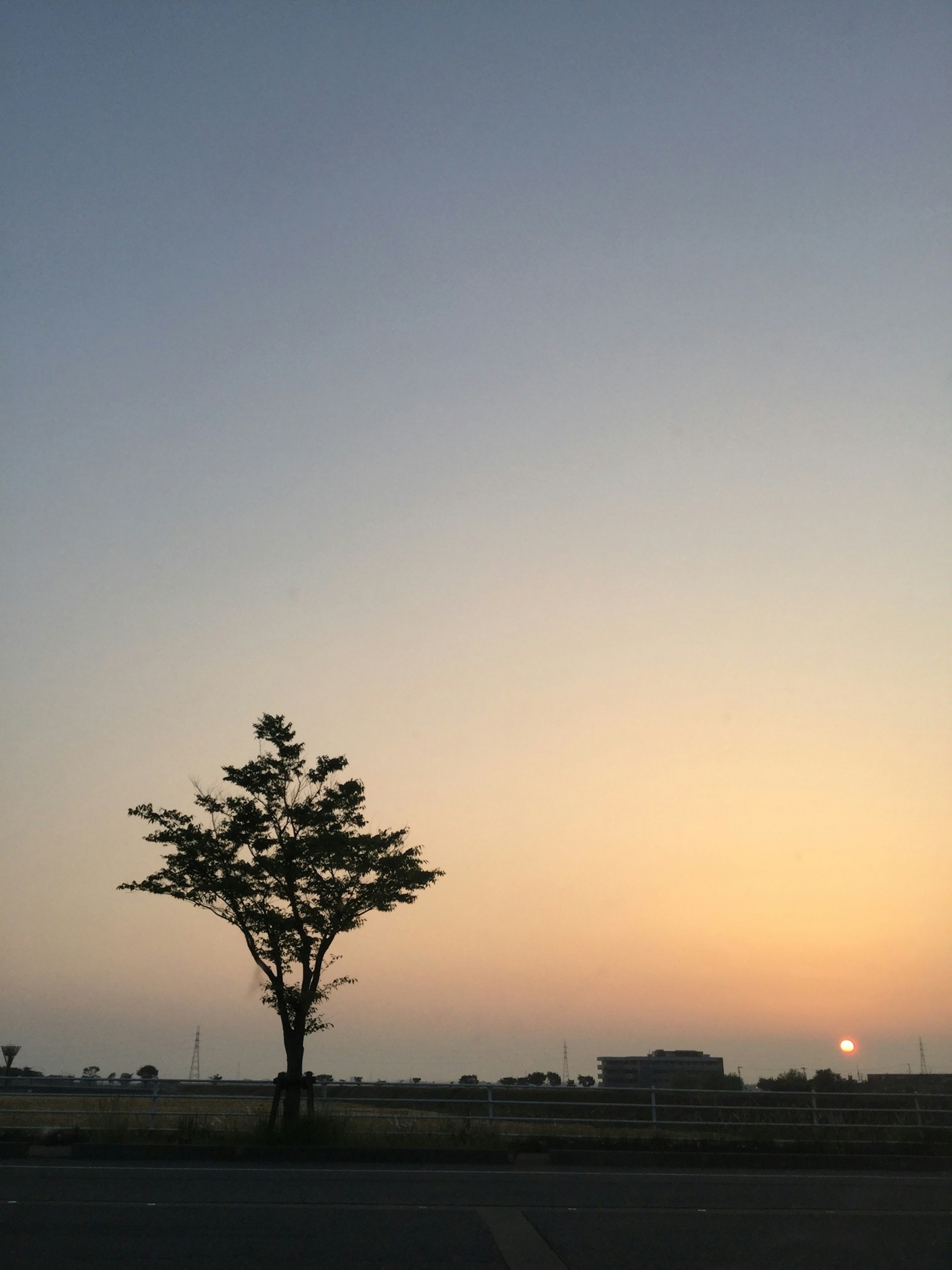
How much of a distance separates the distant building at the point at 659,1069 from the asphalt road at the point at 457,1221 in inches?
271

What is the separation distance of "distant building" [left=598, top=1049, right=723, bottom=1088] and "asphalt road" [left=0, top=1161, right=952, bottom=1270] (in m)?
6.87

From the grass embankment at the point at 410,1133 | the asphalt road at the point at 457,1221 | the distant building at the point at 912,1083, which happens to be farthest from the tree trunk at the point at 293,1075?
the distant building at the point at 912,1083

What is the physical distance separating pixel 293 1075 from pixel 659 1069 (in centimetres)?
9593

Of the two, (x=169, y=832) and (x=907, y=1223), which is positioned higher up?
(x=169, y=832)

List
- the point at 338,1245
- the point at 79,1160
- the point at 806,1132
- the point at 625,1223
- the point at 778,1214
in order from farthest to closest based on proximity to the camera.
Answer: the point at 806,1132 → the point at 79,1160 → the point at 778,1214 → the point at 625,1223 → the point at 338,1245

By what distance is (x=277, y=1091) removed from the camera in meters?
20.9

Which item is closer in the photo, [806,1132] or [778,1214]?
[778,1214]

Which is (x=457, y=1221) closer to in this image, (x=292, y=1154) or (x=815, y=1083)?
(x=292, y=1154)

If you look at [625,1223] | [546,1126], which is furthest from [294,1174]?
[546,1126]

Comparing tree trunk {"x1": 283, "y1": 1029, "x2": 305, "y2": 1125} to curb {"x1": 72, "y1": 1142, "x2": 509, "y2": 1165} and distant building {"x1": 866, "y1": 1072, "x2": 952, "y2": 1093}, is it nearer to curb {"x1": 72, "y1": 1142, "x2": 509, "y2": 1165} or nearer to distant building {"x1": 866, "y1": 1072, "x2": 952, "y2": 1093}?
curb {"x1": 72, "y1": 1142, "x2": 509, "y2": 1165}

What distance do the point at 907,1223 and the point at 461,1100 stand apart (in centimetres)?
918

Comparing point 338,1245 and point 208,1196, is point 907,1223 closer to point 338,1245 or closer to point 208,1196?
point 338,1245

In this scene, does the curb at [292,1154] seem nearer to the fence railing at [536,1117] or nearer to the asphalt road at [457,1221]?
the fence railing at [536,1117]

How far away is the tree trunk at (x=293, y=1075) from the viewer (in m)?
20.5
